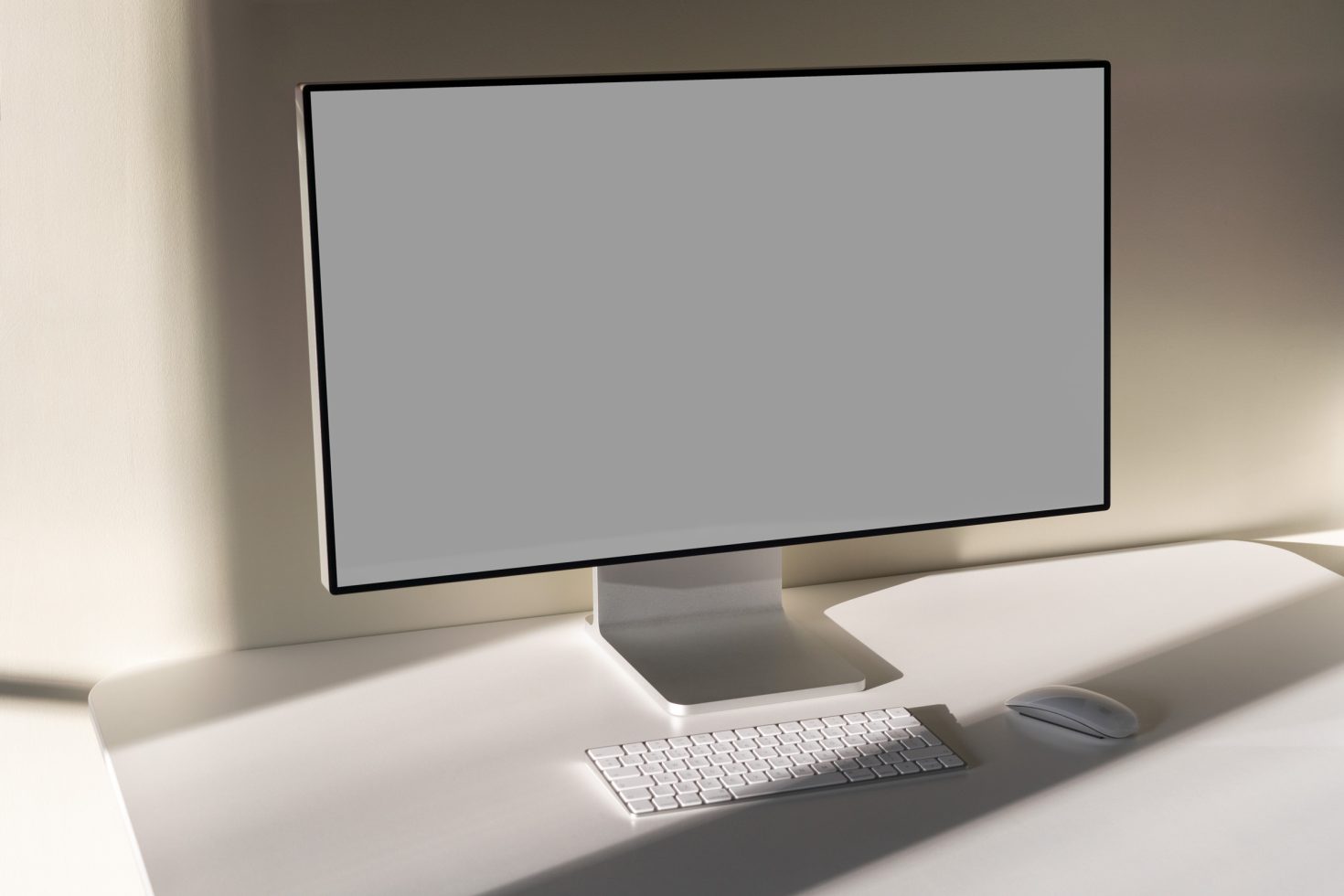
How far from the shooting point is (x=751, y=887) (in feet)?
3.24

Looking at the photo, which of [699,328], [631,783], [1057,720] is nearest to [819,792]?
[631,783]

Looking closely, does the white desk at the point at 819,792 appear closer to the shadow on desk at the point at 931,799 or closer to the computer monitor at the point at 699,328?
the shadow on desk at the point at 931,799

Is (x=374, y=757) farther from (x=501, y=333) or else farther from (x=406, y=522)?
(x=501, y=333)

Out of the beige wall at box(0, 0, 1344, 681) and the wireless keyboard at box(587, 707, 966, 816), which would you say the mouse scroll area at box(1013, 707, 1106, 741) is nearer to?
the wireless keyboard at box(587, 707, 966, 816)

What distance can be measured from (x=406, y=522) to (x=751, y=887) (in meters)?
0.47

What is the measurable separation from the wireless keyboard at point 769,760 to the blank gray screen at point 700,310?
Result: 21 cm

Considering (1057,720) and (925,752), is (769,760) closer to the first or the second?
(925,752)

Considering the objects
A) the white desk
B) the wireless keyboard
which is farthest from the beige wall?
the wireless keyboard

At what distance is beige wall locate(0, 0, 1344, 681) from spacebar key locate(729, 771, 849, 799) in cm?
37

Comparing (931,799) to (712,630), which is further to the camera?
(712,630)

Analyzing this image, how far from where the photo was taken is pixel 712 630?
1.46 m

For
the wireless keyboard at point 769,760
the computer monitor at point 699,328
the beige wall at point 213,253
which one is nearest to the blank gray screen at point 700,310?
the computer monitor at point 699,328

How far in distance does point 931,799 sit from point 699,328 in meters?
0.47

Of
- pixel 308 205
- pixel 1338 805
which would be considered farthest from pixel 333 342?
pixel 1338 805
